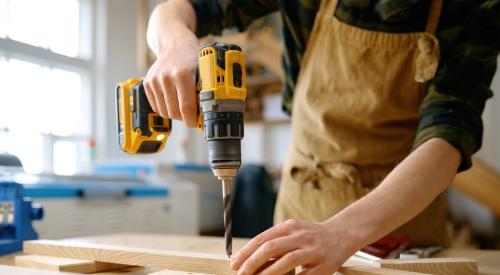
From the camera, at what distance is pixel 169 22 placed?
39.8 inches

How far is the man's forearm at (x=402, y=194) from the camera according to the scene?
2.30ft

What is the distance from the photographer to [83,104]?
4121 mm

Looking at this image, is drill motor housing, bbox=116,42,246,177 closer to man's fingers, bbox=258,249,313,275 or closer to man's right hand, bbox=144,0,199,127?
man's right hand, bbox=144,0,199,127

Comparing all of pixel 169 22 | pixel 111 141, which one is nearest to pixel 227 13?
pixel 169 22

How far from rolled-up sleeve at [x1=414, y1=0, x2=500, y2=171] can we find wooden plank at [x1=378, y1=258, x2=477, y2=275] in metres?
0.19

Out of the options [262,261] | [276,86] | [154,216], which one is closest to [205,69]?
[262,261]

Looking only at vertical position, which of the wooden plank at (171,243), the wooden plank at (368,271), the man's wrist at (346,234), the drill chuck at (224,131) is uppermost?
the drill chuck at (224,131)

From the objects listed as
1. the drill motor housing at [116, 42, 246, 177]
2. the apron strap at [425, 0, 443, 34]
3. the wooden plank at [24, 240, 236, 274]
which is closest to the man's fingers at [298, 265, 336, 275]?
the wooden plank at [24, 240, 236, 274]

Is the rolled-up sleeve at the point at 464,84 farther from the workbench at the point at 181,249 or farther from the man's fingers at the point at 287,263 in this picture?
the man's fingers at the point at 287,263

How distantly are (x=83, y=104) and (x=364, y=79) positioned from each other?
3522 millimetres

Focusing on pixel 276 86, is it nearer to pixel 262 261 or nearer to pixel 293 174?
pixel 293 174

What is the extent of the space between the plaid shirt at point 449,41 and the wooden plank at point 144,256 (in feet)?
1.38

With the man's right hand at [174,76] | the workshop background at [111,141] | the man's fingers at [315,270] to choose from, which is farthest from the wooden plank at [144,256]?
the workshop background at [111,141]

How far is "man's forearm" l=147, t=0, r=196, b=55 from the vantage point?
0.97m
